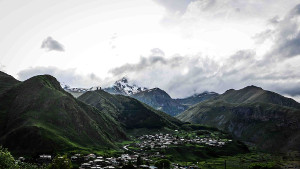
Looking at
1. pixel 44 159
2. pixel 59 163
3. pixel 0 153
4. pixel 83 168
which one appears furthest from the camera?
pixel 44 159

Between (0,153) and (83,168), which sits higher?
(0,153)

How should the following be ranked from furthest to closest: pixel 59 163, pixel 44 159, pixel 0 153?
pixel 44 159, pixel 59 163, pixel 0 153

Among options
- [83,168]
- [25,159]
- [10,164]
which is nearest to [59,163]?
[10,164]

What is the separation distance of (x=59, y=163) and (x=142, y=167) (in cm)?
8456

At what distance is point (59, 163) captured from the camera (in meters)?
128

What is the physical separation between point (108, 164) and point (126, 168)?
2086 centimetres

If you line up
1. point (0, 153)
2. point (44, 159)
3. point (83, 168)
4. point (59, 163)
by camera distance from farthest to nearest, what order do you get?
point (44, 159) → point (83, 168) → point (59, 163) → point (0, 153)

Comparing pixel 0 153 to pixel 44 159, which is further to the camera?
pixel 44 159

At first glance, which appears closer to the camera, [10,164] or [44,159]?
[10,164]

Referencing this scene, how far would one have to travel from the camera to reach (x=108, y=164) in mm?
198875

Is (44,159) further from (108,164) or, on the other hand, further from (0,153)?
(0,153)

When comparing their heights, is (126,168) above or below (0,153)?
below

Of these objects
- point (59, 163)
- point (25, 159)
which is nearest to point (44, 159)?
point (25, 159)

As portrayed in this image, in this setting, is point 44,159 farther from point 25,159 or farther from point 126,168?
point 126,168
